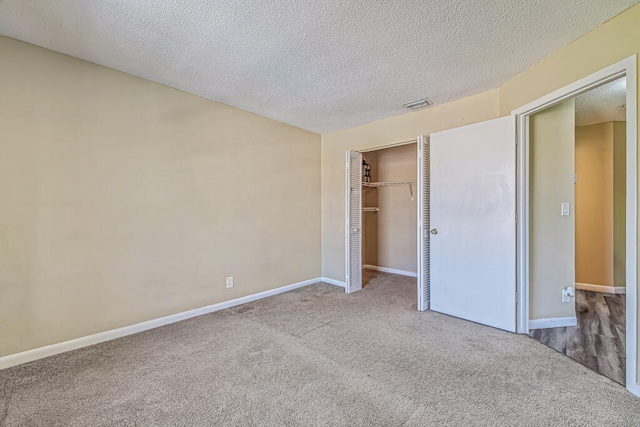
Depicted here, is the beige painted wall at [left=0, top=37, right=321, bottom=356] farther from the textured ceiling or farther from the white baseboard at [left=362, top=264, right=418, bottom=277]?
the textured ceiling

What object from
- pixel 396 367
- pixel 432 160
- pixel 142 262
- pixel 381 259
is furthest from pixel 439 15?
pixel 381 259

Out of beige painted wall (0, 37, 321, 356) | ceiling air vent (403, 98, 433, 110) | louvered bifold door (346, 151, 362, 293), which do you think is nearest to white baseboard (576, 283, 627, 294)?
louvered bifold door (346, 151, 362, 293)

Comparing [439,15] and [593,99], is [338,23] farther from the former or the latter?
[593,99]

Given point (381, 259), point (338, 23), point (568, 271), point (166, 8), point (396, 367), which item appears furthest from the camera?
point (381, 259)

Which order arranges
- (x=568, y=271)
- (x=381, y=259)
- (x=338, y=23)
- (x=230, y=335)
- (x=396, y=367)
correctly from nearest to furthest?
(x=338, y=23)
(x=396, y=367)
(x=230, y=335)
(x=568, y=271)
(x=381, y=259)

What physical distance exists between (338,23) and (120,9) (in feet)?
4.69

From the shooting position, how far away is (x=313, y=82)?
279 cm

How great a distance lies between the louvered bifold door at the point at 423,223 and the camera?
328cm

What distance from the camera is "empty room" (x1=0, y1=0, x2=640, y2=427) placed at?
177cm

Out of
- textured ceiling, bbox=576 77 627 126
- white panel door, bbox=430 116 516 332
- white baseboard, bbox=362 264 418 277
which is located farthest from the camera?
white baseboard, bbox=362 264 418 277

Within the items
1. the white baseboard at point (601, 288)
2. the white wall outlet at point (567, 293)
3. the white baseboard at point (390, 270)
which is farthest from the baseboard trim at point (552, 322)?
the white baseboard at point (390, 270)

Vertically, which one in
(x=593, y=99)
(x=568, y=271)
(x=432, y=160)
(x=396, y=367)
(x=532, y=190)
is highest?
(x=593, y=99)

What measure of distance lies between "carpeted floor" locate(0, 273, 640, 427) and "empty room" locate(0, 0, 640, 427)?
0.02m

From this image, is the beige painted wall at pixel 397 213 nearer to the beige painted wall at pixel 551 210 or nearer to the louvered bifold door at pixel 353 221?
the louvered bifold door at pixel 353 221
